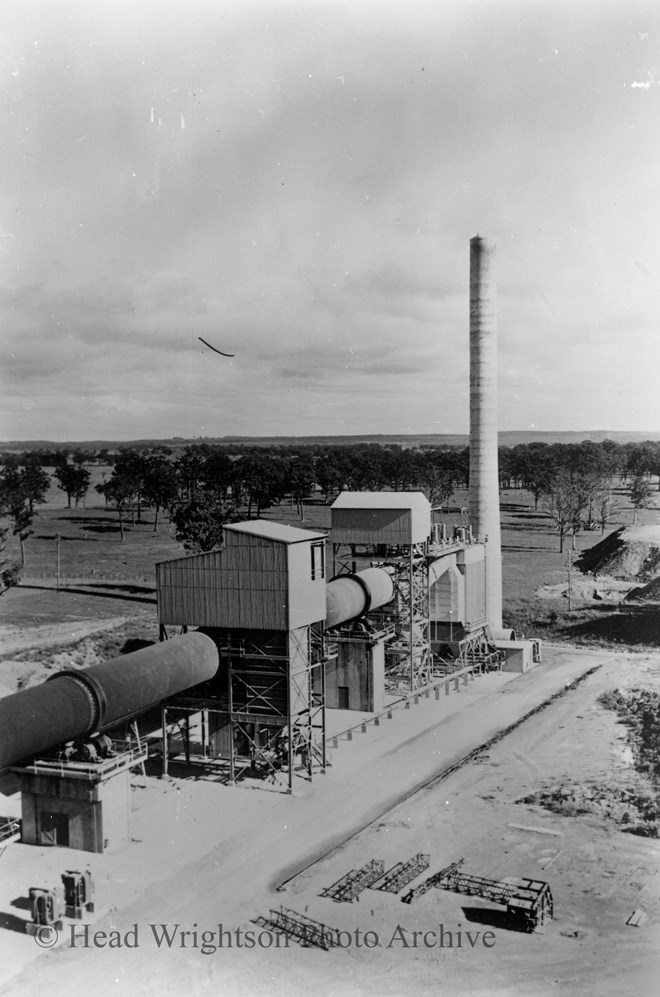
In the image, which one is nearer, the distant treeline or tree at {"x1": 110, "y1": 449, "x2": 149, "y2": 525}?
the distant treeline

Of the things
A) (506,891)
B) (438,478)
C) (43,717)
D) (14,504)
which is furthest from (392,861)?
(438,478)

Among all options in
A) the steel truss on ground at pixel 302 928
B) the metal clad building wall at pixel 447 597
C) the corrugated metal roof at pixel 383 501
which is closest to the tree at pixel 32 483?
the metal clad building wall at pixel 447 597

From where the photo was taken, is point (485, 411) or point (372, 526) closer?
point (372, 526)

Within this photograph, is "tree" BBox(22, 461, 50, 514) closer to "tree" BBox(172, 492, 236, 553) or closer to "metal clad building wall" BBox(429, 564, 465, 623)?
"tree" BBox(172, 492, 236, 553)

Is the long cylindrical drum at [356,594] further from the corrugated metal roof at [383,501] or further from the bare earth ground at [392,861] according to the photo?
the bare earth ground at [392,861]

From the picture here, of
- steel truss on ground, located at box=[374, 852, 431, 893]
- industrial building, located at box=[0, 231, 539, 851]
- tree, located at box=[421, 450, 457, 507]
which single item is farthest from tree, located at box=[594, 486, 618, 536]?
steel truss on ground, located at box=[374, 852, 431, 893]

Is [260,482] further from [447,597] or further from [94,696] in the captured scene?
[94,696]
